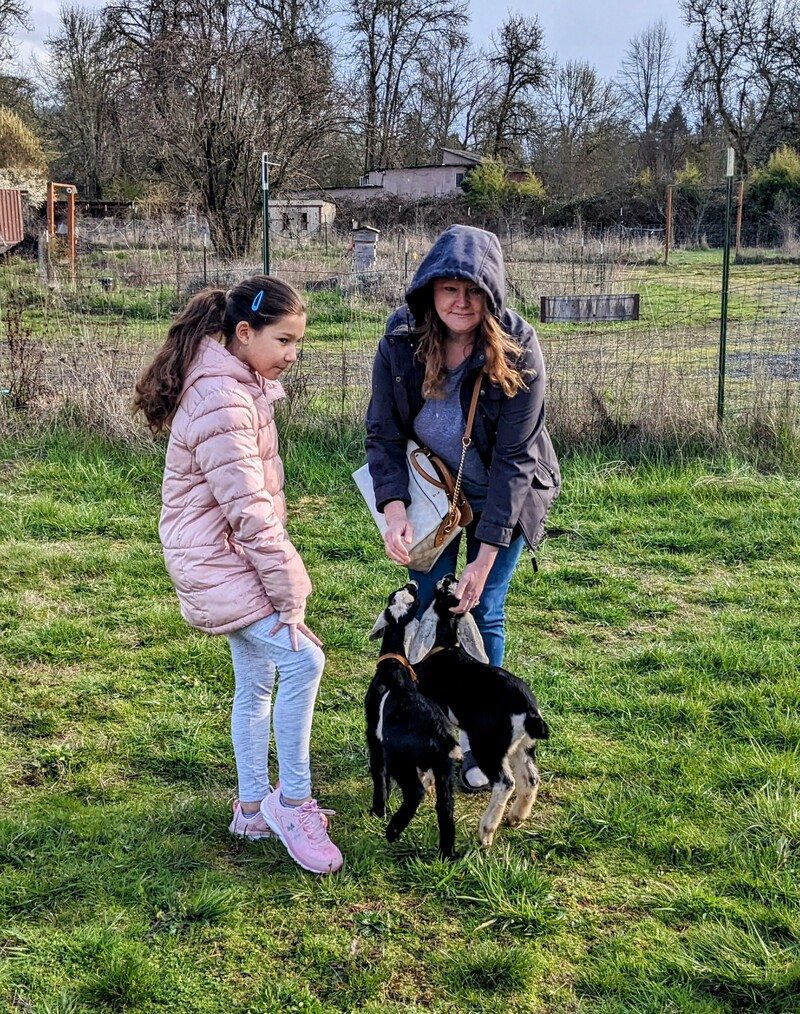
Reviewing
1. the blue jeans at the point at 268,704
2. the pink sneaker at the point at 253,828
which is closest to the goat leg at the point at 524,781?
the blue jeans at the point at 268,704

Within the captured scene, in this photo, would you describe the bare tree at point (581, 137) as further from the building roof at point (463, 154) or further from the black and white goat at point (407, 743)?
the black and white goat at point (407, 743)

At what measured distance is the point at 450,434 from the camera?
3.24 m

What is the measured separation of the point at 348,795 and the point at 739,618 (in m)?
2.53

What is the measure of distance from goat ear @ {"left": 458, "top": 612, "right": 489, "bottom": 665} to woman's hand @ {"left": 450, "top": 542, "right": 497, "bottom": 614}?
125 mm

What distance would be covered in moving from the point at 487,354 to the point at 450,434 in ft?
1.26

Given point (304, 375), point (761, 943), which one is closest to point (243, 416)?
point (761, 943)

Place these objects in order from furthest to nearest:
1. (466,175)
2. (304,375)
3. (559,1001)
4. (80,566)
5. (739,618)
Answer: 1. (466,175)
2. (304,375)
3. (80,566)
4. (739,618)
5. (559,1001)

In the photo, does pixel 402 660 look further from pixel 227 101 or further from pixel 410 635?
pixel 227 101

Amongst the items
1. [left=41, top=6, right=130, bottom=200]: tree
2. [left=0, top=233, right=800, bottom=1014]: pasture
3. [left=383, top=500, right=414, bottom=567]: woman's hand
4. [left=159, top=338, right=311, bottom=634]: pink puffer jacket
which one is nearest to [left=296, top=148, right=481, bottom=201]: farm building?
[left=41, top=6, right=130, bottom=200]: tree

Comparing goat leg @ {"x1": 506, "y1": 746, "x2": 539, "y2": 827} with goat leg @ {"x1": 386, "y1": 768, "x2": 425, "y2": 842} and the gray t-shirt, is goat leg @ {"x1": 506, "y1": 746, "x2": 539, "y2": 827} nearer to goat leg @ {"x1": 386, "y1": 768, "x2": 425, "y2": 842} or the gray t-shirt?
goat leg @ {"x1": 386, "y1": 768, "x2": 425, "y2": 842}

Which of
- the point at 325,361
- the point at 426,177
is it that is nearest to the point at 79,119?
the point at 426,177

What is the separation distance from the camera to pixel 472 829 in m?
3.20

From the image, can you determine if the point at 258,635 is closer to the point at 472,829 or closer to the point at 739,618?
the point at 472,829

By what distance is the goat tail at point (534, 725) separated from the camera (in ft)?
9.83
